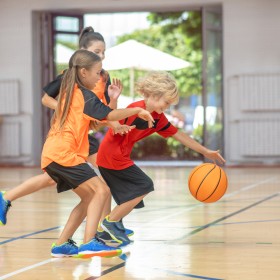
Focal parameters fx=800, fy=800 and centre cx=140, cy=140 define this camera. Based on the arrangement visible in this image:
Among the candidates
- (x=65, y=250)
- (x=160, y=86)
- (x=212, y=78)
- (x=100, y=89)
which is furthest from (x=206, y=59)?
(x=65, y=250)

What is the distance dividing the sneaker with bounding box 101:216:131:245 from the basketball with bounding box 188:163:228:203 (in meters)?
0.55

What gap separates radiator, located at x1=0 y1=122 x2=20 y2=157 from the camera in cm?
1387

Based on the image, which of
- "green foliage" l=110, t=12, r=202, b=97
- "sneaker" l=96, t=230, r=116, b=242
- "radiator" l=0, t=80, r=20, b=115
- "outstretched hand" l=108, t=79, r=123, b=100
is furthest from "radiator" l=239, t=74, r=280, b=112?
"outstretched hand" l=108, t=79, r=123, b=100

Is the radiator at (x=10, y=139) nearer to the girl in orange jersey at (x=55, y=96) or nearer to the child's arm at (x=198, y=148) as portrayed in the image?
the girl in orange jersey at (x=55, y=96)

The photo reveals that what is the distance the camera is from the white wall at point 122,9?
13.0m

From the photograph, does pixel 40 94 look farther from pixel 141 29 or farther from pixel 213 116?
pixel 141 29

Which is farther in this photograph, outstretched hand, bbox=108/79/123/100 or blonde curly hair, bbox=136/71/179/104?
blonde curly hair, bbox=136/71/179/104

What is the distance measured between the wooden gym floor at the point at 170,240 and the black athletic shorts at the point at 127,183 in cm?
30

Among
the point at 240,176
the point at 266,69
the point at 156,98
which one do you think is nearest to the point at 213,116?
the point at 266,69

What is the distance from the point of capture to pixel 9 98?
1387 centimetres

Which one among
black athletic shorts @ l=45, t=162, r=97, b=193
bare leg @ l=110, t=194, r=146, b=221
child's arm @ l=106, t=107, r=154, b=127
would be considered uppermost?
child's arm @ l=106, t=107, r=154, b=127

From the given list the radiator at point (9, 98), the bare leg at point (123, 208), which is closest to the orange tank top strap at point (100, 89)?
the bare leg at point (123, 208)

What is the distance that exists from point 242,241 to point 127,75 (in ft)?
54.2

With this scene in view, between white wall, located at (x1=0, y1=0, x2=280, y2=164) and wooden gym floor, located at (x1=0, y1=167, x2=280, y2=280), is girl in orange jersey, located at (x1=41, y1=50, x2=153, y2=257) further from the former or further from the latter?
white wall, located at (x1=0, y1=0, x2=280, y2=164)
